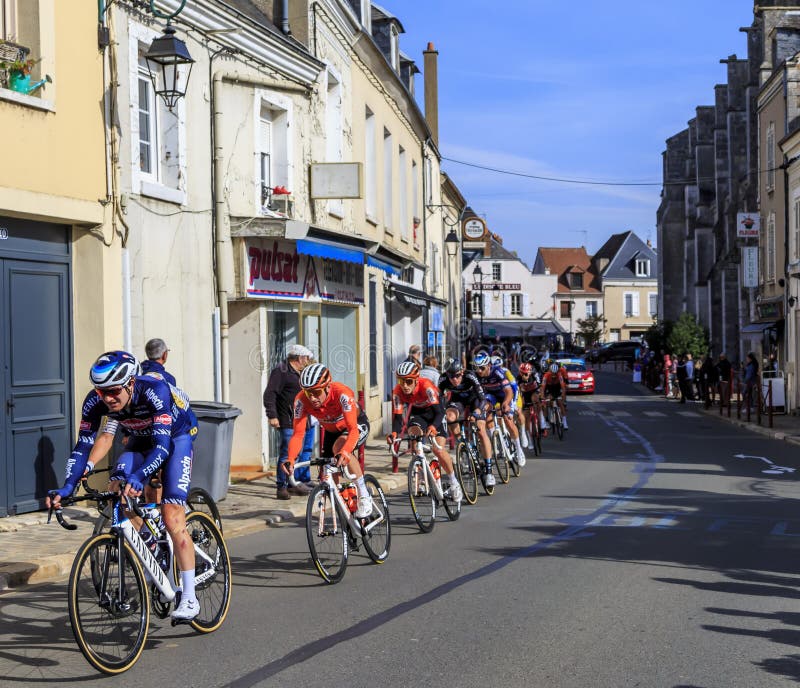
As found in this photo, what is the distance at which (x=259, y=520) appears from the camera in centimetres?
1136

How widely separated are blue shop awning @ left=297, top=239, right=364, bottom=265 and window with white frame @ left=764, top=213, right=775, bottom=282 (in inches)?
822

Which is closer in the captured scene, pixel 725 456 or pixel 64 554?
pixel 64 554

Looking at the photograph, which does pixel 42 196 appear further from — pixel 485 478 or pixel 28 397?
→ pixel 485 478

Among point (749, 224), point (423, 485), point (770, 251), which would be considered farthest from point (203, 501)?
point (749, 224)

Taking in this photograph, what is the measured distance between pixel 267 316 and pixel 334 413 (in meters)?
7.94

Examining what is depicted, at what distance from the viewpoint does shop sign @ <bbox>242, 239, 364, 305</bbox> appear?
620 inches

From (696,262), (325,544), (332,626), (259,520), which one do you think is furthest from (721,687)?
(696,262)

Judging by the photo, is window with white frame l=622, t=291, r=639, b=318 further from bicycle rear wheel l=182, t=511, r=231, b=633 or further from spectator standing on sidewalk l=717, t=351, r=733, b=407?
bicycle rear wheel l=182, t=511, r=231, b=633

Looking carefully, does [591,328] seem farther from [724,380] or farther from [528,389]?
[528,389]

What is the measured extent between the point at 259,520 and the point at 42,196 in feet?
12.6

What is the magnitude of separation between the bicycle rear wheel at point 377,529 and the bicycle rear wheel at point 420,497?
1525 mm

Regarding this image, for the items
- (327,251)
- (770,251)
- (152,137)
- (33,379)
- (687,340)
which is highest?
(770,251)

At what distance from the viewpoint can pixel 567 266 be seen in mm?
107688

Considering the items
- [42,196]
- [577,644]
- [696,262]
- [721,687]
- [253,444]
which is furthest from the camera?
[696,262]
